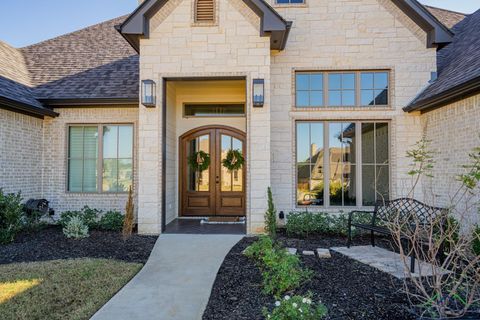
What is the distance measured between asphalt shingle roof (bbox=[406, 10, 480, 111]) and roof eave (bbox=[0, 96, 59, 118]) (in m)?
8.80

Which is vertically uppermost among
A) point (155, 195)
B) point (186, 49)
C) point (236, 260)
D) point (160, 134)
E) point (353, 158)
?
point (186, 49)

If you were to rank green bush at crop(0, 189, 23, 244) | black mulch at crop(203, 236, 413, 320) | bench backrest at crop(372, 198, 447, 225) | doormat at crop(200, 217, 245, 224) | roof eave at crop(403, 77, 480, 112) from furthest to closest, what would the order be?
doormat at crop(200, 217, 245, 224) < green bush at crop(0, 189, 23, 244) < roof eave at crop(403, 77, 480, 112) < bench backrest at crop(372, 198, 447, 225) < black mulch at crop(203, 236, 413, 320)

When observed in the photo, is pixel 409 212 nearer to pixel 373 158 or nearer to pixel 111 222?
pixel 373 158

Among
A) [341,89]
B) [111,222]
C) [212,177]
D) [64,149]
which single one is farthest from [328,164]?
[64,149]

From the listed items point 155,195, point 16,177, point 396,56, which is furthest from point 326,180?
point 16,177

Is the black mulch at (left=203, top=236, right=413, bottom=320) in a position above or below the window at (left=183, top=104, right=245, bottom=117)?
below

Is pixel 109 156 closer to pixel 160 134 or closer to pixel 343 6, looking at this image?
pixel 160 134

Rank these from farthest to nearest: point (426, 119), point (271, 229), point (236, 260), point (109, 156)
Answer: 1. point (109, 156)
2. point (426, 119)
3. point (271, 229)
4. point (236, 260)

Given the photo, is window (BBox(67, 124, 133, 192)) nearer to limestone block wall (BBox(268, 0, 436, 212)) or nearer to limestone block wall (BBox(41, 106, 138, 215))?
limestone block wall (BBox(41, 106, 138, 215))

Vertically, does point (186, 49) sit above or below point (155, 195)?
above

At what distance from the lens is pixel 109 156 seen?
8.76 meters

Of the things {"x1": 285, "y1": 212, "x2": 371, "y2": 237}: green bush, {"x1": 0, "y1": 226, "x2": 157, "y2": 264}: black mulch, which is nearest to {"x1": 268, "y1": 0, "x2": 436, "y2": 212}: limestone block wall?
{"x1": 285, "y1": 212, "x2": 371, "y2": 237}: green bush

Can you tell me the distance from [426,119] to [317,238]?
3.81m

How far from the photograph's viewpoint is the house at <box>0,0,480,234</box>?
7.05 meters
